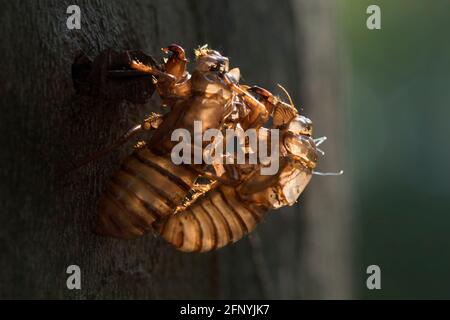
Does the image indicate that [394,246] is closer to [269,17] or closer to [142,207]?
[269,17]

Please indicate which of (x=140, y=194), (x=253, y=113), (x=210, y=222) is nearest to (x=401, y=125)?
(x=253, y=113)

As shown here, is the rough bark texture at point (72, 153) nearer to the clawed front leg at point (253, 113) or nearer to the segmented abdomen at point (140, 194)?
the segmented abdomen at point (140, 194)

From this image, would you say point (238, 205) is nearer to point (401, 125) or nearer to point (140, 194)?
point (140, 194)

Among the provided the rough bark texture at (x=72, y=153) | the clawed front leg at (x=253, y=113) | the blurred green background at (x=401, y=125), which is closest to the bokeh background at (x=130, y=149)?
the rough bark texture at (x=72, y=153)

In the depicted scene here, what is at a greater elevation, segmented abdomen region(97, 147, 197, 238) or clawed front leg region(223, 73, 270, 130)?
clawed front leg region(223, 73, 270, 130)

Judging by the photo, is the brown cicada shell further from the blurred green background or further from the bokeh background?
the blurred green background

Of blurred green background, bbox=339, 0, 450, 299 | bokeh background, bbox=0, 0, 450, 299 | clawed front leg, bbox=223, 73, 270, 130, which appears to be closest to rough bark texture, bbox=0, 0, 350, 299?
bokeh background, bbox=0, 0, 450, 299
